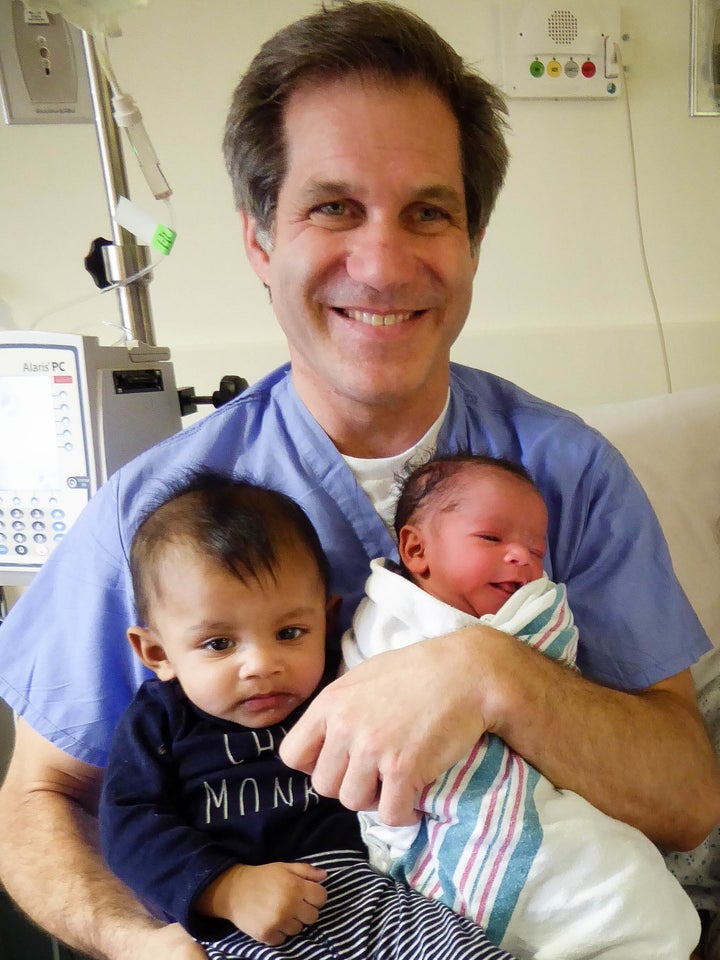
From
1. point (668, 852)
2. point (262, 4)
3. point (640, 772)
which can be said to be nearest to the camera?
point (640, 772)

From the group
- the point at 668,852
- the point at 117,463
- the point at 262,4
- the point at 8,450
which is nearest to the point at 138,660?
the point at 117,463

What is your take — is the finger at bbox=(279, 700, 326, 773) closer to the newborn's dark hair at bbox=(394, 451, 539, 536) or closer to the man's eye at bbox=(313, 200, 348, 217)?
the newborn's dark hair at bbox=(394, 451, 539, 536)

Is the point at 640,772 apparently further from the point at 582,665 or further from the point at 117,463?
the point at 117,463

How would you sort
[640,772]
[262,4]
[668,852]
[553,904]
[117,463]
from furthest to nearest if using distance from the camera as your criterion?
[262,4], [117,463], [668,852], [640,772], [553,904]

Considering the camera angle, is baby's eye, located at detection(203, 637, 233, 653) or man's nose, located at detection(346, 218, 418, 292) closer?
baby's eye, located at detection(203, 637, 233, 653)

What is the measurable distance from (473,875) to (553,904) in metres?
0.08

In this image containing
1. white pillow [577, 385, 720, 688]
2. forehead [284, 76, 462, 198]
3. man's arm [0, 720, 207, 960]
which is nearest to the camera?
man's arm [0, 720, 207, 960]

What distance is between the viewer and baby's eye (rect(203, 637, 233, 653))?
0.91 metres

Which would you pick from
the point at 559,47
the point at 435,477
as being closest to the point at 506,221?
the point at 559,47

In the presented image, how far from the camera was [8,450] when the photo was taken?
1.24 m

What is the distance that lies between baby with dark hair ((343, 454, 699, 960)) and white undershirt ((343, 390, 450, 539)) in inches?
4.6

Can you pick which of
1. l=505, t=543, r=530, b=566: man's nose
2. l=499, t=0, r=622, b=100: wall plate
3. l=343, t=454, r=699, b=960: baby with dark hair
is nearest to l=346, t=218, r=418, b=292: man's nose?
l=343, t=454, r=699, b=960: baby with dark hair

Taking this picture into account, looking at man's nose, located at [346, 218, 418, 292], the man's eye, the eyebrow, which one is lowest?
man's nose, located at [346, 218, 418, 292]

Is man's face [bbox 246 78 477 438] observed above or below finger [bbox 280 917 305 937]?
above
